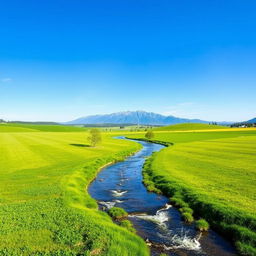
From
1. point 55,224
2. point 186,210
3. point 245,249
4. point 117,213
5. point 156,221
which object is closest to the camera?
point 245,249

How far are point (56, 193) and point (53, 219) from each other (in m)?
7.23

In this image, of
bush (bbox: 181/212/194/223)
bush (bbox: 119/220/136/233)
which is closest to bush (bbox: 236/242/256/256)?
bush (bbox: 181/212/194/223)

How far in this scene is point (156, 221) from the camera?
20.0 m

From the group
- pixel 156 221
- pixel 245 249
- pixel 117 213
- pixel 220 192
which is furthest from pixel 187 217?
pixel 117 213

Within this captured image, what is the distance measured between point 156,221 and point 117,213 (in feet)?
12.8

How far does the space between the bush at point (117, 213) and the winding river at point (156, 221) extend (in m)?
0.64

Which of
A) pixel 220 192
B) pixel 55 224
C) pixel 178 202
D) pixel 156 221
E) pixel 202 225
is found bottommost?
pixel 156 221

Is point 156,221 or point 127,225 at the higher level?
point 127,225

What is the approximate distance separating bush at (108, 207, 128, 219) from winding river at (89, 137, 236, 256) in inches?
25.1

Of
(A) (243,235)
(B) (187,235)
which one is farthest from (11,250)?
(A) (243,235)

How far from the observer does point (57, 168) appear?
38500 mm

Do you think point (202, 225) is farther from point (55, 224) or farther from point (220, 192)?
point (55, 224)

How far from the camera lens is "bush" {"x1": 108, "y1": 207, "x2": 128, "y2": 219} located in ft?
68.5

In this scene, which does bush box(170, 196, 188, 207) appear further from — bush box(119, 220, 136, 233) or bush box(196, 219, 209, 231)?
bush box(119, 220, 136, 233)
